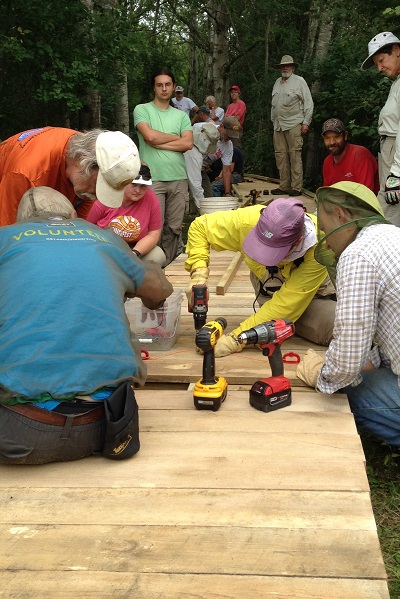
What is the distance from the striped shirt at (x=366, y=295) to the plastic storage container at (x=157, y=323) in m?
1.51

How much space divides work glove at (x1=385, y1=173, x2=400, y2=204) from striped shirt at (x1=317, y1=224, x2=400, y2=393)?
2.54 m

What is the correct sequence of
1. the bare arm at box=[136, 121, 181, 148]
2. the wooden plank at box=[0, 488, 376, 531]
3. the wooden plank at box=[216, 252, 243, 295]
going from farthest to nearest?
the bare arm at box=[136, 121, 181, 148] < the wooden plank at box=[216, 252, 243, 295] < the wooden plank at box=[0, 488, 376, 531]

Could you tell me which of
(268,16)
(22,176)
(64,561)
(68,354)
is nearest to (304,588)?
(64,561)

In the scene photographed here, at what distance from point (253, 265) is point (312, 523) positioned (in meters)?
2.38

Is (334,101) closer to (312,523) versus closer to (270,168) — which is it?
(270,168)

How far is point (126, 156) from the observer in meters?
3.47

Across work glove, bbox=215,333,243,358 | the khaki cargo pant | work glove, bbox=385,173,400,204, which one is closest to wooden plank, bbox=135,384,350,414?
work glove, bbox=215,333,243,358

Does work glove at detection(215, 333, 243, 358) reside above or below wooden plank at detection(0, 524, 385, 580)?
below

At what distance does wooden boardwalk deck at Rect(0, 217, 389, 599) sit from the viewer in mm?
2018

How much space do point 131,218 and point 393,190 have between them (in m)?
2.12

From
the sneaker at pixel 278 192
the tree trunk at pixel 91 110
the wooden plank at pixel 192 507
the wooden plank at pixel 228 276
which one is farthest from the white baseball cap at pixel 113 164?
the sneaker at pixel 278 192

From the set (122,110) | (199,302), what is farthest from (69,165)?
(122,110)

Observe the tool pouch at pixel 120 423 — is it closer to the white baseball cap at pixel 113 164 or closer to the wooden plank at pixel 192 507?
the wooden plank at pixel 192 507

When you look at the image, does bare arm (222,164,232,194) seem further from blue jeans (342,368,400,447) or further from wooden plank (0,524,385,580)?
wooden plank (0,524,385,580)
